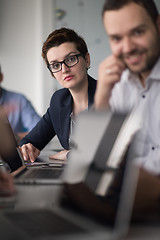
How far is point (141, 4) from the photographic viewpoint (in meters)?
0.72

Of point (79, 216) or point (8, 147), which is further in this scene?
point (8, 147)

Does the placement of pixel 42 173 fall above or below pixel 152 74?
below

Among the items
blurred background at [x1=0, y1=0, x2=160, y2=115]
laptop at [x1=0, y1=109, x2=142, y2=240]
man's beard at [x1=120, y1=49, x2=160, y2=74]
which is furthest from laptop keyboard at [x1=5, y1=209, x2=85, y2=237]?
blurred background at [x1=0, y1=0, x2=160, y2=115]

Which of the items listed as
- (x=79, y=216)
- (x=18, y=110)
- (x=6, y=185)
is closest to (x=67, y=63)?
(x=6, y=185)

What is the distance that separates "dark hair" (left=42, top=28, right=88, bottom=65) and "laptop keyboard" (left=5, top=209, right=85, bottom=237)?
1012mm

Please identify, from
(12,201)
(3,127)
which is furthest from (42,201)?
(3,127)

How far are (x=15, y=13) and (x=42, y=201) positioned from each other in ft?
11.7

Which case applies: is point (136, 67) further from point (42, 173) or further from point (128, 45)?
point (42, 173)

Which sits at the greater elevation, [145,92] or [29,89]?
[145,92]

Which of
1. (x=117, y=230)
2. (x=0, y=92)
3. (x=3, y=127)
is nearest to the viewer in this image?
(x=117, y=230)

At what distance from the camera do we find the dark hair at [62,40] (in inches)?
57.6

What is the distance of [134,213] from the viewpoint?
541 millimetres

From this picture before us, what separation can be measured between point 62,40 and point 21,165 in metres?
0.61

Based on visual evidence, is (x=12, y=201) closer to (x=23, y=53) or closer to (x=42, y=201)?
(x=42, y=201)
